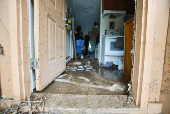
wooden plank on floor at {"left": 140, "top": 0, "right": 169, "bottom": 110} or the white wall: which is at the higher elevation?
the white wall

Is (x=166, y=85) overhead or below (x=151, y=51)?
below

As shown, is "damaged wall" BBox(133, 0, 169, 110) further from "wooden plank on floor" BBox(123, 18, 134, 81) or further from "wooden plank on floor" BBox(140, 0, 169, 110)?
"wooden plank on floor" BBox(123, 18, 134, 81)

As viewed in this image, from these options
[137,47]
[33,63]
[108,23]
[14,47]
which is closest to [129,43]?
[137,47]

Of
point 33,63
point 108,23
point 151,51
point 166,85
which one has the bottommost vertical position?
point 166,85

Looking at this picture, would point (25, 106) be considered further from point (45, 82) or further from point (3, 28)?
point (3, 28)

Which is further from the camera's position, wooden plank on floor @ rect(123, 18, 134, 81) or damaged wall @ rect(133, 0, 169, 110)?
wooden plank on floor @ rect(123, 18, 134, 81)

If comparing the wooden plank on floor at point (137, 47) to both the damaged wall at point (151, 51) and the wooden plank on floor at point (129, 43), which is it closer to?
the damaged wall at point (151, 51)

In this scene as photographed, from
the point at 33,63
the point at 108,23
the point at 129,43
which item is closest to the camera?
the point at 33,63

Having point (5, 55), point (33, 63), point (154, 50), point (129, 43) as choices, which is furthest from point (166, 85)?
point (5, 55)

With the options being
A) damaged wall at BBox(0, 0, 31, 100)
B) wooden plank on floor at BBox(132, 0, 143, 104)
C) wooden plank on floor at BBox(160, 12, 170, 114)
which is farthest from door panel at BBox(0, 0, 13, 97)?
wooden plank on floor at BBox(160, 12, 170, 114)

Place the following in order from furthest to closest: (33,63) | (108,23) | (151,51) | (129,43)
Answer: (108,23) < (129,43) < (33,63) < (151,51)

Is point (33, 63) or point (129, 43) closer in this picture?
point (33, 63)

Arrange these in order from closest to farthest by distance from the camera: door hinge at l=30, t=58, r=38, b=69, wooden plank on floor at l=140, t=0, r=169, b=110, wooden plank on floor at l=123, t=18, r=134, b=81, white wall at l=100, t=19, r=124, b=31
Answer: wooden plank on floor at l=140, t=0, r=169, b=110
door hinge at l=30, t=58, r=38, b=69
wooden plank on floor at l=123, t=18, r=134, b=81
white wall at l=100, t=19, r=124, b=31

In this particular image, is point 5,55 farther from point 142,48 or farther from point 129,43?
point 129,43
